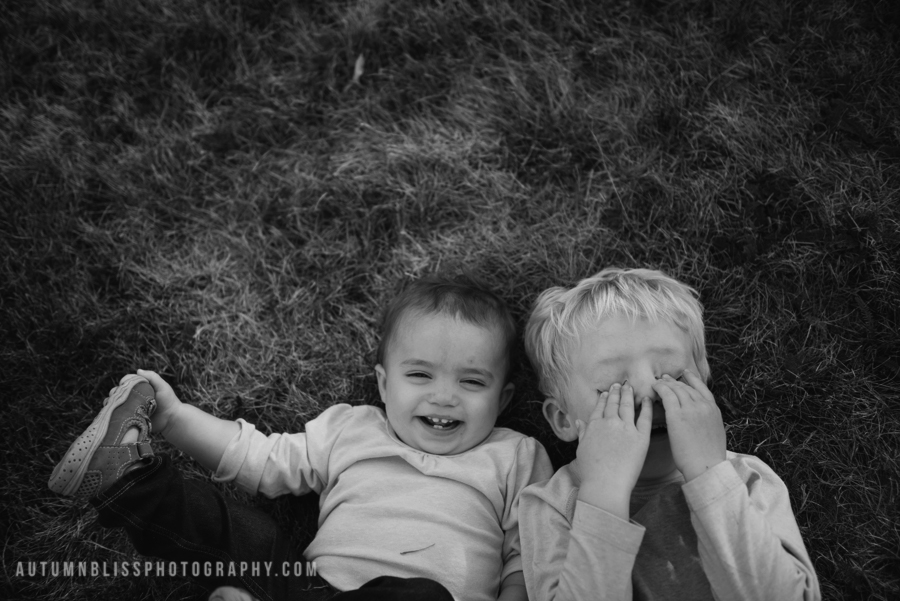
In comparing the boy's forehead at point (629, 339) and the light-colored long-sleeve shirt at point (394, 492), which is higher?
the boy's forehead at point (629, 339)

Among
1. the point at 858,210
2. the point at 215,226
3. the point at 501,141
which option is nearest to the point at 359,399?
the point at 215,226

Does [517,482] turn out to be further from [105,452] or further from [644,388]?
[105,452]

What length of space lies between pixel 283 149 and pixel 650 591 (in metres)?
2.72

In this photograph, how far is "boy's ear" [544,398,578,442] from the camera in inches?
108

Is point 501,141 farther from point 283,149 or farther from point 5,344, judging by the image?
point 5,344

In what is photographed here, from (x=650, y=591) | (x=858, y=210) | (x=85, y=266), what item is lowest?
(x=650, y=591)

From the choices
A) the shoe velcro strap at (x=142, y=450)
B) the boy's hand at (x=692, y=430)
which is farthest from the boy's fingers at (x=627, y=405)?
the shoe velcro strap at (x=142, y=450)

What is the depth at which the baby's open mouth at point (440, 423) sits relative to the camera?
284 centimetres

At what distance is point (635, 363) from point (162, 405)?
1910mm

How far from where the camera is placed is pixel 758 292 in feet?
10.3

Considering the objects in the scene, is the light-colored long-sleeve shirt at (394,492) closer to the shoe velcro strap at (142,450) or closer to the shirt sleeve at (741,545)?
the shoe velcro strap at (142,450)

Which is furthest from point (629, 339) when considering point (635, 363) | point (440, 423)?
point (440, 423)

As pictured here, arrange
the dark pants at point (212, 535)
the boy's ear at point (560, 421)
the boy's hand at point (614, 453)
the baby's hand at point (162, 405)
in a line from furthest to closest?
the baby's hand at point (162, 405) → the boy's ear at point (560, 421) → the dark pants at point (212, 535) → the boy's hand at point (614, 453)

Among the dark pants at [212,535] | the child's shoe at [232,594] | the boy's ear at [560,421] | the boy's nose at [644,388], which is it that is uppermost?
the boy's nose at [644,388]
